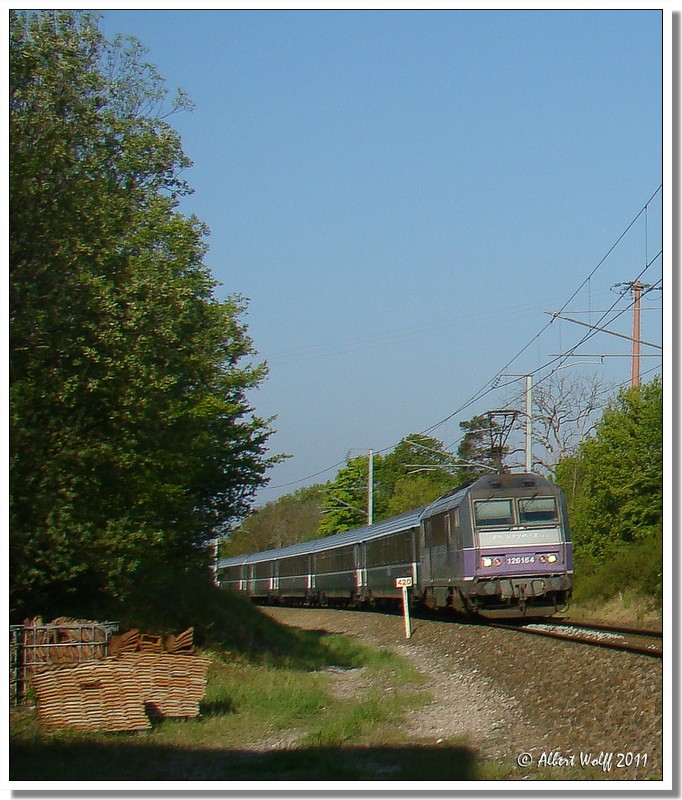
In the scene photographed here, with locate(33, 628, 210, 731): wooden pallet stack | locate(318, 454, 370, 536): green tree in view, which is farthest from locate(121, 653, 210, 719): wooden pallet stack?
locate(318, 454, 370, 536): green tree

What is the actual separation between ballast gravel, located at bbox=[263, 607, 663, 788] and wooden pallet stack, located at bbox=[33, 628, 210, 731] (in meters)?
2.49

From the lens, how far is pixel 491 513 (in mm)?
21188

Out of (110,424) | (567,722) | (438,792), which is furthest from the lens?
(110,424)

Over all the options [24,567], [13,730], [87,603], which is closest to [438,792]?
[13,730]

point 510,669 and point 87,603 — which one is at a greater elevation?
point 87,603

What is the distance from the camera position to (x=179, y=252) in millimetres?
16828

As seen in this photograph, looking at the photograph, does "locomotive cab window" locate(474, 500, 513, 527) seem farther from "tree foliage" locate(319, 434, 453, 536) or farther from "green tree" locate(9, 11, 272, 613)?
"tree foliage" locate(319, 434, 453, 536)

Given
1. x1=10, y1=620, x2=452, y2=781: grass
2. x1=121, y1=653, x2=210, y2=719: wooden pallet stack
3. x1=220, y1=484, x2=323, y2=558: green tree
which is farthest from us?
x1=220, y1=484, x2=323, y2=558: green tree

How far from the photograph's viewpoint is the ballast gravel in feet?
28.8

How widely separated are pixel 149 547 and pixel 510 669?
541cm

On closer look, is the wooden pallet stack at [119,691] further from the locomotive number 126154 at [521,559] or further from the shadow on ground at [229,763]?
the locomotive number 126154 at [521,559]

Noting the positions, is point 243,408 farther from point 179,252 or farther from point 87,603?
point 87,603

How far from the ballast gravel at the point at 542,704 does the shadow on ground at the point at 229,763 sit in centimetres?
56

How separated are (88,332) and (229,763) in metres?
6.26
